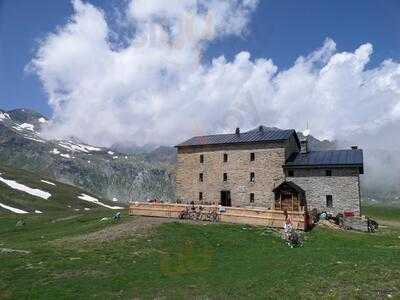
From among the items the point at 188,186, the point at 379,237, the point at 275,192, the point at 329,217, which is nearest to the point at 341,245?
the point at 379,237

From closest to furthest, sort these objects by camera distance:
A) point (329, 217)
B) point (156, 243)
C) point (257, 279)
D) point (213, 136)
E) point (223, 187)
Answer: point (257, 279), point (156, 243), point (329, 217), point (223, 187), point (213, 136)

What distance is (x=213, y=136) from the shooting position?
7362cm

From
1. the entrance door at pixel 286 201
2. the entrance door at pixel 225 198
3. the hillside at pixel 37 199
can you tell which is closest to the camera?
the entrance door at pixel 286 201

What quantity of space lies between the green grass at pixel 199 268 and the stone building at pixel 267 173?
16531 mm

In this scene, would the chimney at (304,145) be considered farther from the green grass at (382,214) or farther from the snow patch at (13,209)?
the snow patch at (13,209)

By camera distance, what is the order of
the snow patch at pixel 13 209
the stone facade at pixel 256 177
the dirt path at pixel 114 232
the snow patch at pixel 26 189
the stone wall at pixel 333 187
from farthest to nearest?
1. the snow patch at pixel 26 189
2. the snow patch at pixel 13 209
3. the stone facade at pixel 256 177
4. the stone wall at pixel 333 187
5. the dirt path at pixel 114 232

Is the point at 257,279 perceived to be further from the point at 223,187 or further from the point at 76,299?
the point at 223,187

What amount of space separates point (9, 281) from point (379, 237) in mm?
34893

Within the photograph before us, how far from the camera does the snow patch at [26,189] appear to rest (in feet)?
503

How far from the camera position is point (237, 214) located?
49312 millimetres

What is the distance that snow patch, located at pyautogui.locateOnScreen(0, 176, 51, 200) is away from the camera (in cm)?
15343


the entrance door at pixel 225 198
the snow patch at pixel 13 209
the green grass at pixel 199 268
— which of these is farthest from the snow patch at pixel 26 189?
the green grass at pixel 199 268

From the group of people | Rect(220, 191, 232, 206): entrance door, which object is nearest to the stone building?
Rect(220, 191, 232, 206): entrance door

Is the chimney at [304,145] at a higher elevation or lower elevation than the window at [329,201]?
higher
